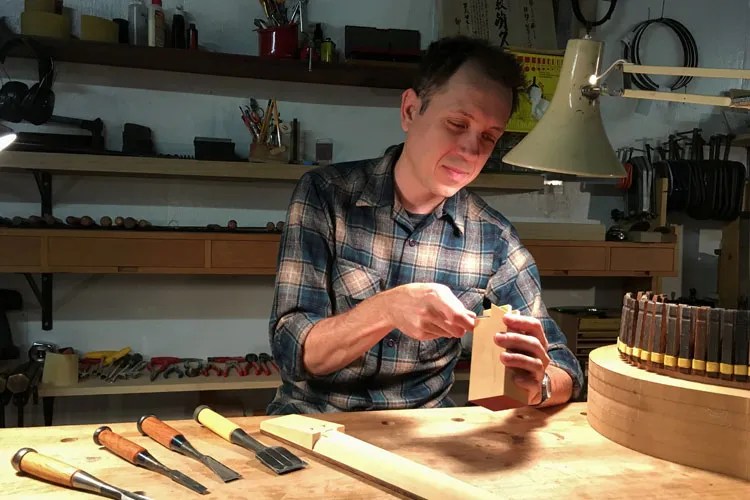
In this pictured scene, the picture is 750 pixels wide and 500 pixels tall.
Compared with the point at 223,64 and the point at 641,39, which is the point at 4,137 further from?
the point at 641,39

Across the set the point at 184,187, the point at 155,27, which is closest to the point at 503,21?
the point at 155,27

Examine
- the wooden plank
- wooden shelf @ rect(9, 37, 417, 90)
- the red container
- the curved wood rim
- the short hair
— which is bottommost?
the wooden plank

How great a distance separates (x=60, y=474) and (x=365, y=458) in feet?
1.46

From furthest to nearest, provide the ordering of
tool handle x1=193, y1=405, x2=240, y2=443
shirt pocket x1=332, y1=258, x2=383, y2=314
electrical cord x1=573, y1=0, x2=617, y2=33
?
1. electrical cord x1=573, y1=0, x2=617, y2=33
2. shirt pocket x1=332, y1=258, x2=383, y2=314
3. tool handle x1=193, y1=405, x2=240, y2=443

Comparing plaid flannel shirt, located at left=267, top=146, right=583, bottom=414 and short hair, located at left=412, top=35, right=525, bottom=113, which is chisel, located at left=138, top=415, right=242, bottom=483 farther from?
short hair, located at left=412, top=35, right=525, bottom=113

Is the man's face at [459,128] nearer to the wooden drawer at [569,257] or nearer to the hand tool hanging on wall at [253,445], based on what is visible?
the hand tool hanging on wall at [253,445]

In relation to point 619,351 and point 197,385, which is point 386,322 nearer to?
point 619,351

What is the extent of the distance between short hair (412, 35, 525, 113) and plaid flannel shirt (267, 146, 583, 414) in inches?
8.2

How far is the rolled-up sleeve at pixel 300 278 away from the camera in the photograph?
4.76ft

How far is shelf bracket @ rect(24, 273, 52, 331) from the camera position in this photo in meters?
2.71

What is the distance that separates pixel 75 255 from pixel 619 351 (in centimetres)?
205

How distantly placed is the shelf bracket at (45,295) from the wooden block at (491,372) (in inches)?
85.9

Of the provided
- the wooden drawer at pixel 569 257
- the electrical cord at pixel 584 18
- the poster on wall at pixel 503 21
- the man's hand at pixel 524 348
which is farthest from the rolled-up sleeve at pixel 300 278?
the electrical cord at pixel 584 18

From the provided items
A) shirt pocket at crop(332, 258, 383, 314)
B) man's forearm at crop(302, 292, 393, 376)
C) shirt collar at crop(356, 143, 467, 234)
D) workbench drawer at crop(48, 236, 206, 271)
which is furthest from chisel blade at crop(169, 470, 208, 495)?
workbench drawer at crop(48, 236, 206, 271)
